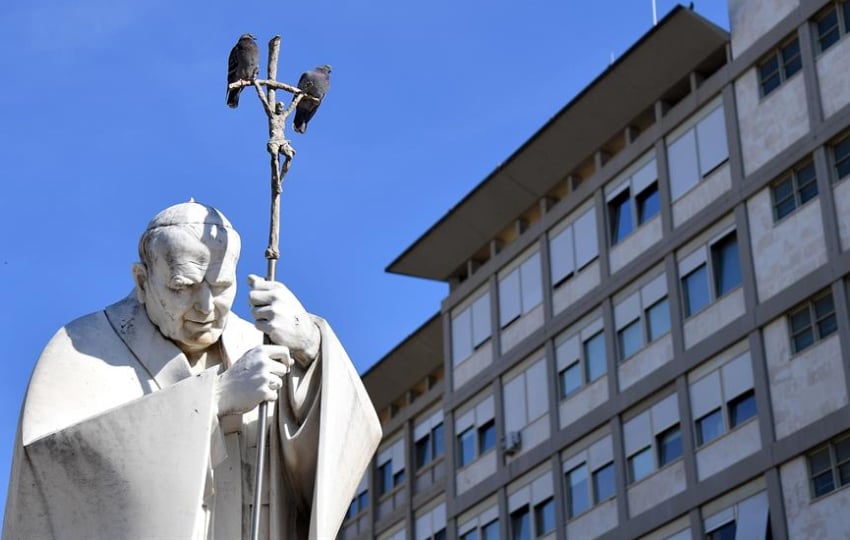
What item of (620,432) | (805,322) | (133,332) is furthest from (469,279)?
(133,332)

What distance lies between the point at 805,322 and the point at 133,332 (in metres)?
33.3

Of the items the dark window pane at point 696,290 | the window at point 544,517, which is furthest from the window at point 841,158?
the window at point 544,517

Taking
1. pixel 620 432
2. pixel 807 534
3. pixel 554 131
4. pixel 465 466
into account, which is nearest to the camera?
pixel 807 534

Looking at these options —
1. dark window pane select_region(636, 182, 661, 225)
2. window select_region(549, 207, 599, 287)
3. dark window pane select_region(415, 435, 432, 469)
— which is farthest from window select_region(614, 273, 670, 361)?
dark window pane select_region(415, 435, 432, 469)

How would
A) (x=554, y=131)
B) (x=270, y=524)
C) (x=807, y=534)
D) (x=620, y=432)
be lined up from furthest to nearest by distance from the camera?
(x=554, y=131)
(x=620, y=432)
(x=807, y=534)
(x=270, y=524)

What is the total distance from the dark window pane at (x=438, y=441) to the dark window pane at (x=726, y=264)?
1398 cm

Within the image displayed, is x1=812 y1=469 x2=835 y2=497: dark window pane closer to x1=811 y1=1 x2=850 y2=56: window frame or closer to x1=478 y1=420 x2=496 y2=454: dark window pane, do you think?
x1=811 y1=1 x2=850 y2=56: window frame

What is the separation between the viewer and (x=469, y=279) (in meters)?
55.4

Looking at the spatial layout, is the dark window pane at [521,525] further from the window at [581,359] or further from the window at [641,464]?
the window at [641,464]

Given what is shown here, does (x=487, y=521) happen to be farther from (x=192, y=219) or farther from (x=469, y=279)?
(x=192, y=219)

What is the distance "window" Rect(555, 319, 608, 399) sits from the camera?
158 ft

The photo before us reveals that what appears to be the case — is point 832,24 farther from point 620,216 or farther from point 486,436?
point 486,436

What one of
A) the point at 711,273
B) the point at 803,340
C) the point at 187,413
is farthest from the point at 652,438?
the point at 187,413

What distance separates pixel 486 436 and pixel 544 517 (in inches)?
167
